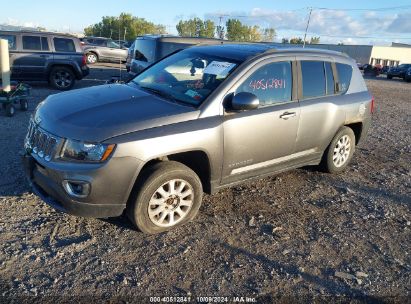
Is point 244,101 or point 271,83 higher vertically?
point 271,83

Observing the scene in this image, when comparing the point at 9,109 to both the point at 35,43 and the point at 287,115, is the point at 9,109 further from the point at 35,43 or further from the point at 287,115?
the point at 287,115

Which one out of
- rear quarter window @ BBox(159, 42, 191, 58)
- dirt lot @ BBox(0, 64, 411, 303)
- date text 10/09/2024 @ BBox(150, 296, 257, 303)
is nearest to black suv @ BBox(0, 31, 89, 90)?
rear quarter window @ BBox(159, 42, 191, 58)

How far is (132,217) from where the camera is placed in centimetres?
358

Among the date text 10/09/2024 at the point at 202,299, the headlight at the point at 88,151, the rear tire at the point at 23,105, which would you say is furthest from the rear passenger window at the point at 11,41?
the date text 10/09/2024 at the point at 202,299

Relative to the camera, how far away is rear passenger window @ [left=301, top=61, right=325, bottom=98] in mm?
4762

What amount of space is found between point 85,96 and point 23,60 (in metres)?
8.79

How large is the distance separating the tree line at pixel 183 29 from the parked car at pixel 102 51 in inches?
2442

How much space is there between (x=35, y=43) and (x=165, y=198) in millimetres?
10078

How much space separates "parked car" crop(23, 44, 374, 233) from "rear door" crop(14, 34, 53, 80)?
822 centimetres

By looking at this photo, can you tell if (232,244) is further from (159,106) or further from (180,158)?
(159,106)

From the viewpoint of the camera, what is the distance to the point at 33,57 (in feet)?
38.0

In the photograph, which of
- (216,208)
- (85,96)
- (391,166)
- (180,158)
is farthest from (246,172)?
(391,166)

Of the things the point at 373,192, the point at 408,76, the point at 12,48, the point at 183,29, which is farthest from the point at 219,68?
the point at 183,29

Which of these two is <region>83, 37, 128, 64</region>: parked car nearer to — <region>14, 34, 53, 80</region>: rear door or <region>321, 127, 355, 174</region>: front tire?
<region>14, 34, 53, 80</region>: rear door
